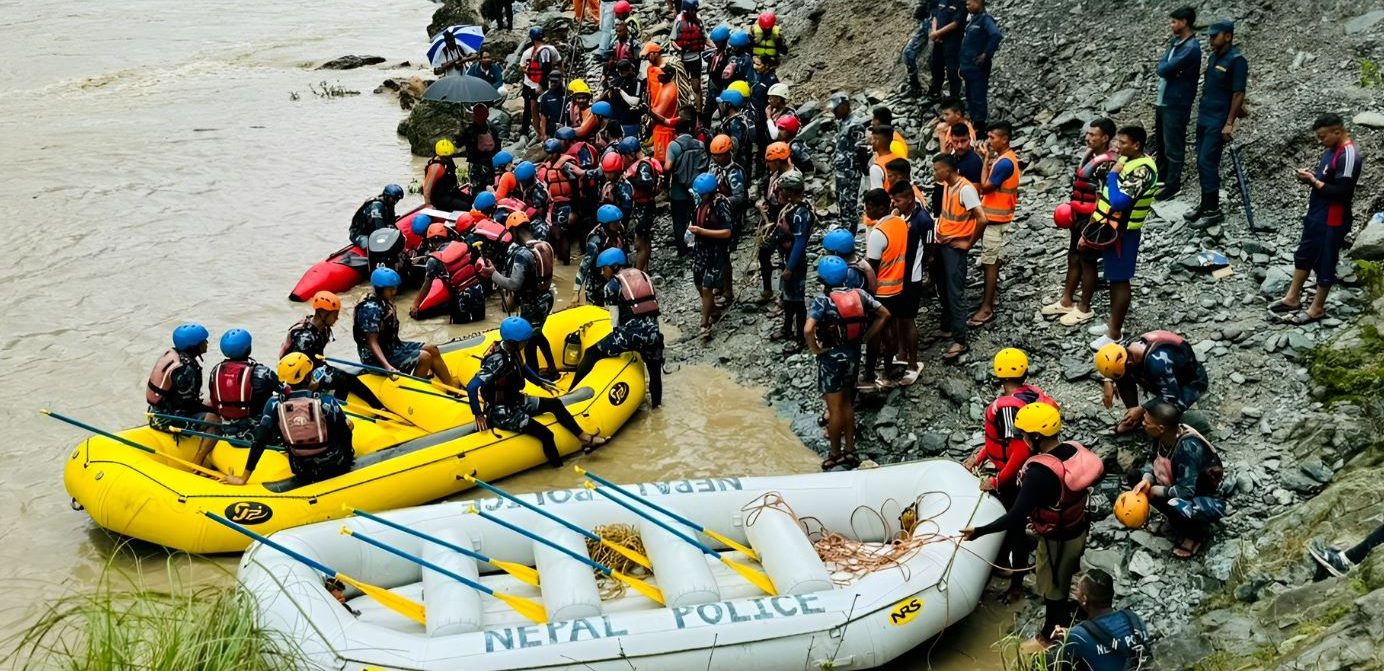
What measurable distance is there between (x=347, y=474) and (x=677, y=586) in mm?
2839

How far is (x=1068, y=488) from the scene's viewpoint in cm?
590

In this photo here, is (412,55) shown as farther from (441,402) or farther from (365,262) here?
(441,402)

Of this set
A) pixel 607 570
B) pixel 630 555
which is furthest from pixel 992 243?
pixel 607 570

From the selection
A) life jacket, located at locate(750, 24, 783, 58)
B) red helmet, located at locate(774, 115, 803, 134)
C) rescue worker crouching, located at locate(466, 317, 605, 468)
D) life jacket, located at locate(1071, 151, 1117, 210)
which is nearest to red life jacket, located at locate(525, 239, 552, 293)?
rescue worker crouching, located at locate(466, 317, 605, 468)

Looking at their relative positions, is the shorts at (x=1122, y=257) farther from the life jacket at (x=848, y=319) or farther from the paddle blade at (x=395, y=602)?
the paddle blade at (x=395, y=602)

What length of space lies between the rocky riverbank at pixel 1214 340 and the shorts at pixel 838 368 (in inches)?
31.4

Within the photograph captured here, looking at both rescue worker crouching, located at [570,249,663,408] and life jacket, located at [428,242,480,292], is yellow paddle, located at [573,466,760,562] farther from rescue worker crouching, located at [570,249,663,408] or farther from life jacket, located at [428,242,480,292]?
life jacket, located at [428,242,480,292]

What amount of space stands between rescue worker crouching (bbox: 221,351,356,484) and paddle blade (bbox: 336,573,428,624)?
4.93 ft

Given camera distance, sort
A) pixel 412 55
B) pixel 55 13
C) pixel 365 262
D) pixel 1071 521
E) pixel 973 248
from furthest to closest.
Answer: pixel 55 13 < pixel 412 55 < pixel 365 262 < pixel 973 248 < pixel 1071 521

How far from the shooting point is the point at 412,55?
25859 millimetres

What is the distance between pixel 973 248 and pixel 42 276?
34.3 ft

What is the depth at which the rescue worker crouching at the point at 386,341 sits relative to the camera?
8.96 metres

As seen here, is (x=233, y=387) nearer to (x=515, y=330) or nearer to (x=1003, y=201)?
(x=515, y=330)

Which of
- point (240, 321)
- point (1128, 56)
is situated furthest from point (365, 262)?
point (1128, 56)
